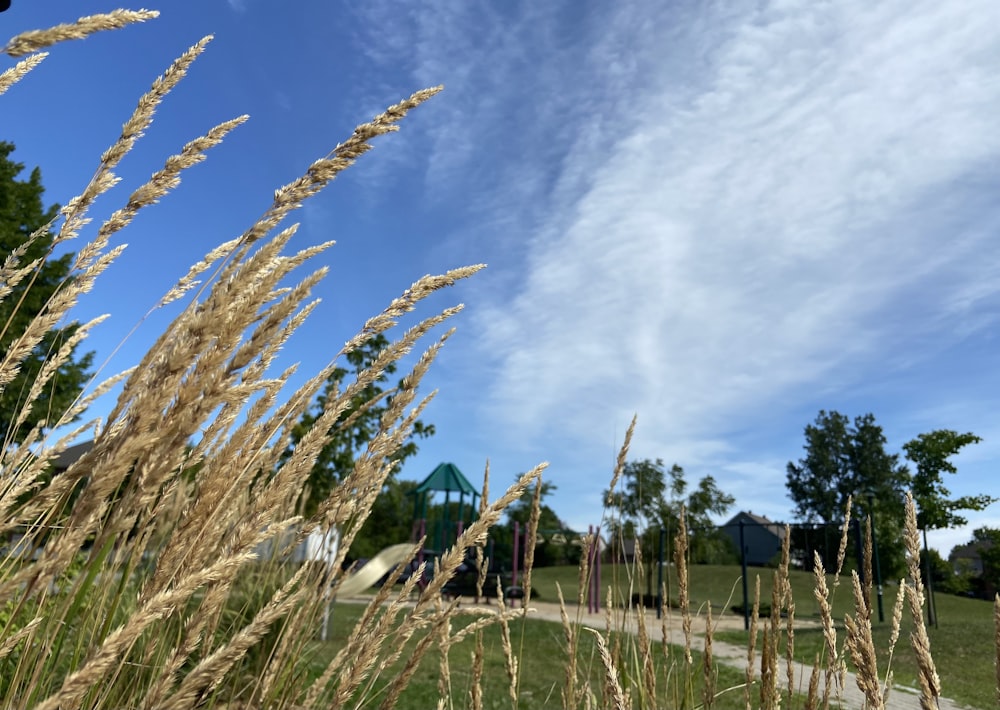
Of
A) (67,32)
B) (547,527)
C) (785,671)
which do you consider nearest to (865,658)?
(67,32)

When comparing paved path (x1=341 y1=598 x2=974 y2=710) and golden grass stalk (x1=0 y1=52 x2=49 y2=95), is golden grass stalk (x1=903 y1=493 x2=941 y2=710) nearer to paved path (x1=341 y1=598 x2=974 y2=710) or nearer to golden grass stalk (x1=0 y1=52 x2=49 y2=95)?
paved path (x1=341 y1=598 x2=974 y2=710)

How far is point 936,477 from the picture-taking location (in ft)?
63.2

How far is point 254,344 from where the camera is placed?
1155mm

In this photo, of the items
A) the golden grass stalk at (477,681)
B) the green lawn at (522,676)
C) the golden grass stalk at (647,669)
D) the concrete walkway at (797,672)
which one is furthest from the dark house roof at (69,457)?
the green lawn at (522,676)

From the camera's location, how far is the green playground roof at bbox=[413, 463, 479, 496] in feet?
71.3

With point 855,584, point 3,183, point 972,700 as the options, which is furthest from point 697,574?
point 855,584

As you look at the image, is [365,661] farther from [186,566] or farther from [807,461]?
[807,461]

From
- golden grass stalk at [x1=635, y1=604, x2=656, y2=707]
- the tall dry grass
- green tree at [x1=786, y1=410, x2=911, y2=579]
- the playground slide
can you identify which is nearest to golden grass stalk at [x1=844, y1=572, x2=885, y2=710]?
the tall dry grass

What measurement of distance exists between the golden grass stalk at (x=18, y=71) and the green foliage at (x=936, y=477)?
21086mm

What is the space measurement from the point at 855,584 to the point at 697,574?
102 ft

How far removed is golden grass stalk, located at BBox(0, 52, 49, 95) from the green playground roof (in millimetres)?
20030

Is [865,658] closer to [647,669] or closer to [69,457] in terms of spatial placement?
[647,669]

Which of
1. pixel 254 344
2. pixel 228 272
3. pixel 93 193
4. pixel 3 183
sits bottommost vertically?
pixel 254 344

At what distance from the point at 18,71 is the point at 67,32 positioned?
0.56m
